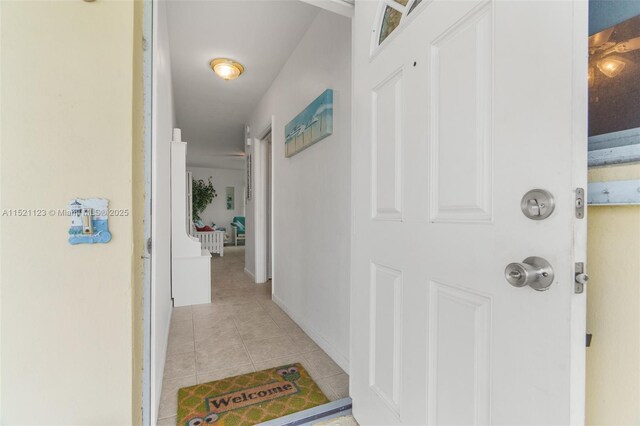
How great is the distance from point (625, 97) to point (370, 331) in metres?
1.02

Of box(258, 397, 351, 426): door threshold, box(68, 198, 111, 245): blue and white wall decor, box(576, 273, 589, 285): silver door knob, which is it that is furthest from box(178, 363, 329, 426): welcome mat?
box(576, 273, 589, 285): silver door knob

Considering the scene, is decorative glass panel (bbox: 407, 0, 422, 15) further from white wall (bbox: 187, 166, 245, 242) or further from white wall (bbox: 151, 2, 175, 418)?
white wall (bbox: 187, 166, 245, 242)

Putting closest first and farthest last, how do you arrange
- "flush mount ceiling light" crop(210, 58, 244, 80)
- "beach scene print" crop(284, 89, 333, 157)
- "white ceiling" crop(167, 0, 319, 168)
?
"beach scene print" crop(284, 89, 333, 157)
"white ceiling" crop(167, 0, 319, 168)
"flush mount ceiling light" crop(210, 58, 244, 80)

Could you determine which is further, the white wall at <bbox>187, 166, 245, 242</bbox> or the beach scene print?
the white wall at <bbox>187, 166, 245, 242</bbox>

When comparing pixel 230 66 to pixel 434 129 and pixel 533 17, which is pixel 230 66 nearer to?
pixel 434 129

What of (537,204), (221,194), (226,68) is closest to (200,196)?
(221,194)

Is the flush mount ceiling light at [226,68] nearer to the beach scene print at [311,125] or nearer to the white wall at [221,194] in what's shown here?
the beach scene print at [311,125]

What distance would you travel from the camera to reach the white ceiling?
214 centimetres

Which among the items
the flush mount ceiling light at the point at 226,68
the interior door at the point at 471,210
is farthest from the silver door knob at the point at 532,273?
the flush mount ceiling light at the point at 226,68

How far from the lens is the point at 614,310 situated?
61 centimetres

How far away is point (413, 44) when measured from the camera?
37.7 inches

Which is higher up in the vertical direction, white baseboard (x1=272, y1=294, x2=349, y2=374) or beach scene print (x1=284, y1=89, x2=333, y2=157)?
beach scene print (x1=284, y1=89, x2=333, y2=157)

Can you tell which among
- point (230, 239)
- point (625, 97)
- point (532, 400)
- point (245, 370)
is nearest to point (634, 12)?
point (625, 97)

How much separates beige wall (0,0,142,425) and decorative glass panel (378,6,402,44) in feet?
2.94
